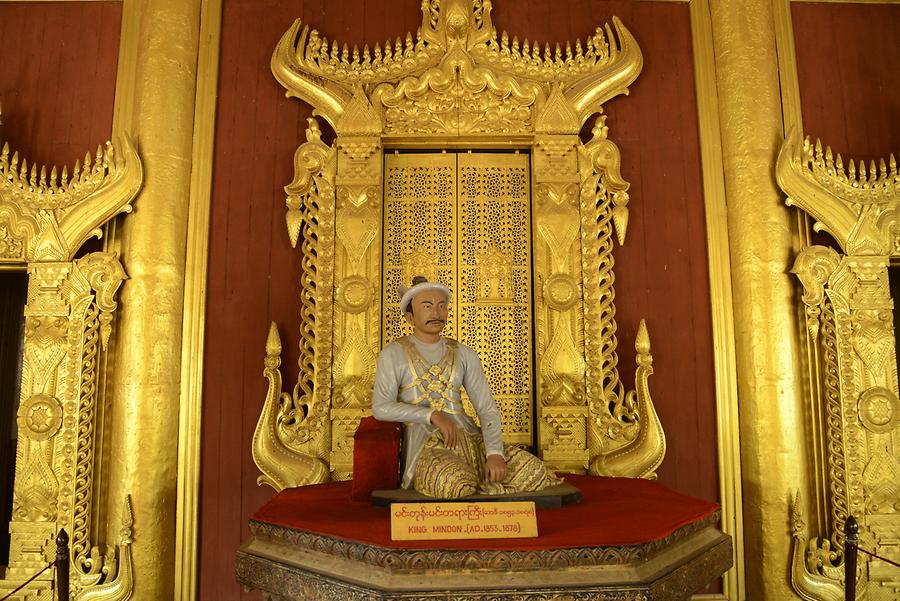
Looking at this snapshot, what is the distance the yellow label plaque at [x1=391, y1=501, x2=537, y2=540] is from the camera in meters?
2.53

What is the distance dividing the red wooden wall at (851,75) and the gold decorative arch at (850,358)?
0.46 meters

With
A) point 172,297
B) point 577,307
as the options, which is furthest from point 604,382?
point 172,297

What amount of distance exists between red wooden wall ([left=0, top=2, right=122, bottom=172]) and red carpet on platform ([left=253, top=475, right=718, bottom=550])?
3.05m

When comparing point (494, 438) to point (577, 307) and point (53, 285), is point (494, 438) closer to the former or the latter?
point (577, 307)

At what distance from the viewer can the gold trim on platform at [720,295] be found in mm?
4477

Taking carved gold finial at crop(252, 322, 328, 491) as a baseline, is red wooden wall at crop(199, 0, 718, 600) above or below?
above

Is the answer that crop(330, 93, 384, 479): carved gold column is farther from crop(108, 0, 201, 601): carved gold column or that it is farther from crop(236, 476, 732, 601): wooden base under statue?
crop(236, 476, 732, 601): wooden base under statue

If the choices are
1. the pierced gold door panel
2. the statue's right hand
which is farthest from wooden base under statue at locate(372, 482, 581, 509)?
the pierced gold door panel

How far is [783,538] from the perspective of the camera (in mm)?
4293

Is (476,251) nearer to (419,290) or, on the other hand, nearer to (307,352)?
(307,352)

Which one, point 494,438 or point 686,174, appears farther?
point 686,174

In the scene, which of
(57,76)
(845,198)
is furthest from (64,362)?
(845,198)

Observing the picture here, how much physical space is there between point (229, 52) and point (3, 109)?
1.63 meters

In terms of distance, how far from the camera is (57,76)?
16.1 ft
